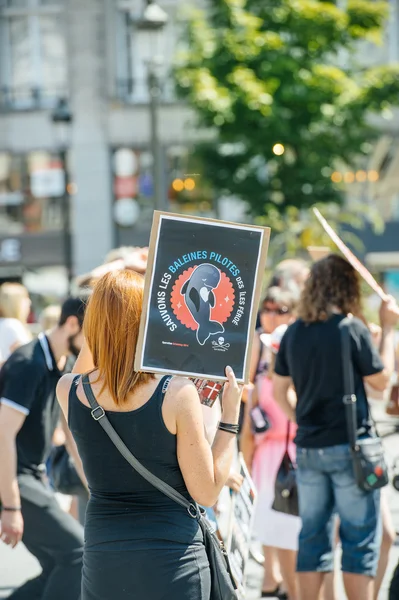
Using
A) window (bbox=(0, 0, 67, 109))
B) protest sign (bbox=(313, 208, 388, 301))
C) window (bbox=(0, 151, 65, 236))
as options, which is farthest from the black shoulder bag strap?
window (bbox=(0, 0, 67, 109))

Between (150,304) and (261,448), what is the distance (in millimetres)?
3154

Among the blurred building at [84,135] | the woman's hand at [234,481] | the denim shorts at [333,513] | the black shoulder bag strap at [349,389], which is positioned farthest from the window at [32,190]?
the woman's hand at [234,481]

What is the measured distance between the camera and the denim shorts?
181 inches

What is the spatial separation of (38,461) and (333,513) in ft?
4.62

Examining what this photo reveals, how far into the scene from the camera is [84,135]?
27.8m

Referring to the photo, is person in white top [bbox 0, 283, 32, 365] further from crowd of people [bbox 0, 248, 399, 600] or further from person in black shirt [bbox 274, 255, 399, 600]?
person in black shirt [bbox 274, 255, 399, 600]

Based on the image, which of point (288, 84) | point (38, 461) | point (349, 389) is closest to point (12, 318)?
point (38, 461)

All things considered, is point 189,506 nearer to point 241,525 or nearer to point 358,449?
point 241,525

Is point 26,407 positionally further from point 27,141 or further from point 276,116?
point 27,141

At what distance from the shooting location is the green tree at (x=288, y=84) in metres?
19.4

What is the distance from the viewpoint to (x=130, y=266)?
5164 millimetres

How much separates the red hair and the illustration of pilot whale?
5.9 inches

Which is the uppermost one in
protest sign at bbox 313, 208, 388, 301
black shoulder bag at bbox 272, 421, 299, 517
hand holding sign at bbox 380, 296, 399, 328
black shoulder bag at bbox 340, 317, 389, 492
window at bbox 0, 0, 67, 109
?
window at bbox 0, 0, 67, 109

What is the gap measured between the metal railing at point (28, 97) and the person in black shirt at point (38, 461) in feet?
80.6
